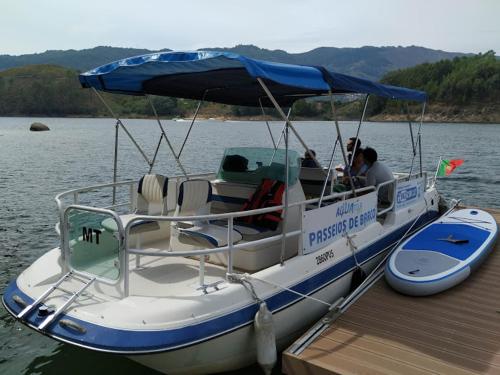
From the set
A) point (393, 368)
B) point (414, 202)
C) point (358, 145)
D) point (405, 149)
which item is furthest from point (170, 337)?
point (405, 149)

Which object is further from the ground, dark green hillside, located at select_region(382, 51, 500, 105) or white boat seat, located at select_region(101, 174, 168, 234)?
dark green hillside, located at select_region(382, 51, 500, 105)

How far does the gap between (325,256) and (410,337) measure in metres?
1.38

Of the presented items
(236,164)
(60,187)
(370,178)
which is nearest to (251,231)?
(236,164)

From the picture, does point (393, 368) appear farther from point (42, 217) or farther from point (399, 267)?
point (42, 217)

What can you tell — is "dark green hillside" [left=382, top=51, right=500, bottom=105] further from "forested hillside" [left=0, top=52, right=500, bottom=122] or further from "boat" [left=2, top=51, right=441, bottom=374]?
"boat" [left=2, top=51, right=441, bottom=374]

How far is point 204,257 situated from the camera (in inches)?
202

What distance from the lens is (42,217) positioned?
13.6 m

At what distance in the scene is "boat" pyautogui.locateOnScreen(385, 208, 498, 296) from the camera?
646cm

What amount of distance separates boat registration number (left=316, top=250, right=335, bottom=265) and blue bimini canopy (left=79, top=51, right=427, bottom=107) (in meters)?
2.08

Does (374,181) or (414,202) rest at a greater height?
(374,181)

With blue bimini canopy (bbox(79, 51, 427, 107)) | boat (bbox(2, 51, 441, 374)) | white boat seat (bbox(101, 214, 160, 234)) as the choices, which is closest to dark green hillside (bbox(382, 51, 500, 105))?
blue bimini canopy (bbox(79, 51, 427, 107))

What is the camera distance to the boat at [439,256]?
21.2ft

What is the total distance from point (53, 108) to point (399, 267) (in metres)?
129

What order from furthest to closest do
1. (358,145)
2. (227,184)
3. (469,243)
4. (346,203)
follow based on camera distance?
1. (358,145)
2. (469,243)
3. (227,184)
4. (346,203)
